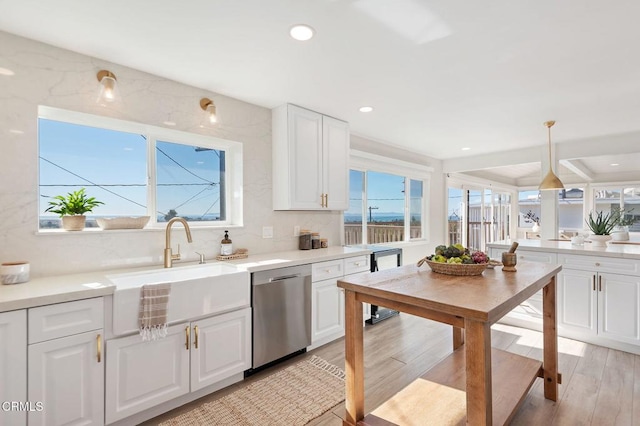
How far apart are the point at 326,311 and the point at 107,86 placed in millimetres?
2459

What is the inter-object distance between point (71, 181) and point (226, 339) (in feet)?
5.16

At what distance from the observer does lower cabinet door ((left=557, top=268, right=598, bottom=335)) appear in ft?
9.89

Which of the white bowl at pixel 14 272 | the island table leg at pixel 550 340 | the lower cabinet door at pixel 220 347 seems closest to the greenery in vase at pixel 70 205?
→ the white bowl at pixel 14 272

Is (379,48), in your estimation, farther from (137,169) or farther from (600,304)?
(600,304)

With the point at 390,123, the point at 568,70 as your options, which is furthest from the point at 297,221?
the point at 568,70

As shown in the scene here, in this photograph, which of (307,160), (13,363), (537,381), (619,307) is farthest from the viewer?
(307,160)

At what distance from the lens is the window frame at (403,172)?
422 centimetres

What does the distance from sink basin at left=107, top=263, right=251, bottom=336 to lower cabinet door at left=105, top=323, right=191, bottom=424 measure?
10 centimetres

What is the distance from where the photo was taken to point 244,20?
1.76 m

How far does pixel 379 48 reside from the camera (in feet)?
6.73

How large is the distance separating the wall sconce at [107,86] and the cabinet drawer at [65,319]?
1352mm

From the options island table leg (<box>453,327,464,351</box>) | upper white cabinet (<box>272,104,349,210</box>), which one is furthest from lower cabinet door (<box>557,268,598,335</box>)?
upper white cabinet (<box>272,104,349,210</box>)

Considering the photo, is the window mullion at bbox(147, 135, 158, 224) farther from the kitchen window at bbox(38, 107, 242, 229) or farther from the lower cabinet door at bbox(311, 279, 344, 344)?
the lower cabinet door at bbox(311, 279, 344, 344)

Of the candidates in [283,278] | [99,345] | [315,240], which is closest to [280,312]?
[283,278]
